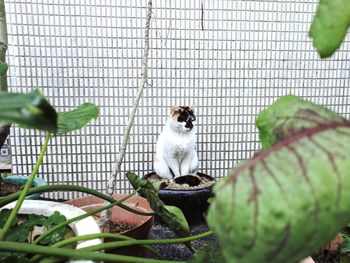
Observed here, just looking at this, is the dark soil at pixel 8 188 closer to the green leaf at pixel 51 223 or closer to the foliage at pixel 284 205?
the green leaf at pixel 51 223

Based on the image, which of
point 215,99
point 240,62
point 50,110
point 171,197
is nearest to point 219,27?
point 240,62

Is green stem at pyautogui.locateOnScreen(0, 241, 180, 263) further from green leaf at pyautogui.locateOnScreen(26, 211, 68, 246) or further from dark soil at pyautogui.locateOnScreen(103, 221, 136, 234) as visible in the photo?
dark soil at pyautogui.locateOnScreen(103, 221, 136, 234)

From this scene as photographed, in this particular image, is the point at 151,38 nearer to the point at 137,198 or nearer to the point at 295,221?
the point at 137,198

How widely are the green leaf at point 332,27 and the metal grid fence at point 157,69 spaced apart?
1040mm

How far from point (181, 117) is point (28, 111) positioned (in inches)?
39.9

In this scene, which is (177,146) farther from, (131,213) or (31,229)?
(31,229)

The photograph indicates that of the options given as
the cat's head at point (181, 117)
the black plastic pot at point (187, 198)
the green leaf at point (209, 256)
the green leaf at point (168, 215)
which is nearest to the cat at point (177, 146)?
the cat's head at point (181, 117)

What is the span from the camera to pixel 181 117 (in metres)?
1.18

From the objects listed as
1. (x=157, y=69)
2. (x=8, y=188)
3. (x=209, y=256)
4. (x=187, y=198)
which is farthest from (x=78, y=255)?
(x=157, y=69)

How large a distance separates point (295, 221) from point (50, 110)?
13cm

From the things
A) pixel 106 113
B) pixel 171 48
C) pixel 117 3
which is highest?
pixel 117 3

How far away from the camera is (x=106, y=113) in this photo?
1246 mm

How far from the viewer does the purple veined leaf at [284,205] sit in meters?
0.16

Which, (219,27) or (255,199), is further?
(219,27)
